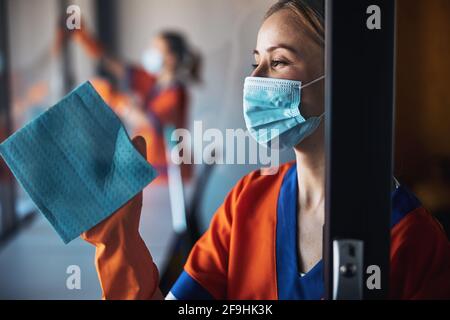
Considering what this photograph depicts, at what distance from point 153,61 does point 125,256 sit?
5.50 feet

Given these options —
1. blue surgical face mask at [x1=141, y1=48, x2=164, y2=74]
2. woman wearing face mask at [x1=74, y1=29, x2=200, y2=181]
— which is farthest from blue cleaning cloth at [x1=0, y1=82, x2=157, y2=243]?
blue surgical face mask at [x1=141, y1=48, x2=164, y2=74]

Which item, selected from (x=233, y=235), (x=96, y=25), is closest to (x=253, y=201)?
(x=233, y=235)

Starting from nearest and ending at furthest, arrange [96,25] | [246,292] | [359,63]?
[359,63] → [246,292] → [96,25]

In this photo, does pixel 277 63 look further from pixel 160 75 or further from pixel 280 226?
pixel 160 75

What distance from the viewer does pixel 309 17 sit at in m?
1.19

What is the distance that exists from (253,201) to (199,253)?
18 cm

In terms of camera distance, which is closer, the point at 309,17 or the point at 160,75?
the point at 309,17

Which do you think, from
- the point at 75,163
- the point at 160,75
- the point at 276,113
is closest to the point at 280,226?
the point at 276,113

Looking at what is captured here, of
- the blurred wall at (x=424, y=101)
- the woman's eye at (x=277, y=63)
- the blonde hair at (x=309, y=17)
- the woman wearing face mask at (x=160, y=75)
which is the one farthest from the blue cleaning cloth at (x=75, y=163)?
the blurred wall at (x=424, y=101)

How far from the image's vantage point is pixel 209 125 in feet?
4.31

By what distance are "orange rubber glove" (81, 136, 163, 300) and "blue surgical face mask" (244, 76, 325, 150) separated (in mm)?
260

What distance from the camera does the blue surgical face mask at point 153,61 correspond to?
266 centimetres
